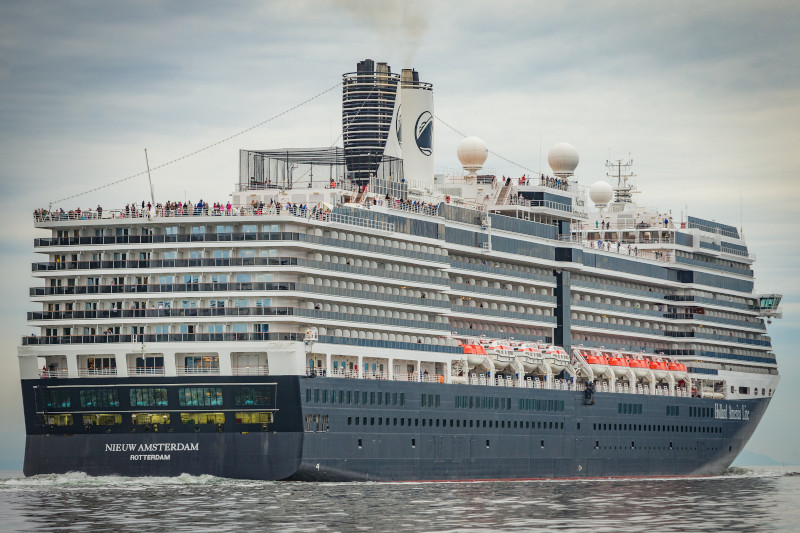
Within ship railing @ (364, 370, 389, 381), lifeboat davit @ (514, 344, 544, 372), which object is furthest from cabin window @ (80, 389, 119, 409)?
lifeboat davit @ (514, 344, 544, 372)

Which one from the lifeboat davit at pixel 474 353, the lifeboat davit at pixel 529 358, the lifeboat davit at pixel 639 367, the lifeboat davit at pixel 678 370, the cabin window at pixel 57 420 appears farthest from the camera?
the lifeboat davit at pixel 678 370

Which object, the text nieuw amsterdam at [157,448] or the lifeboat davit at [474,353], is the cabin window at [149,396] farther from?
the lifeboat davit at [474,353]

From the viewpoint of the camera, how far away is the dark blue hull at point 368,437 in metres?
89.8

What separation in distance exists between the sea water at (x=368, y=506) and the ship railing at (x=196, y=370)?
21.9ft

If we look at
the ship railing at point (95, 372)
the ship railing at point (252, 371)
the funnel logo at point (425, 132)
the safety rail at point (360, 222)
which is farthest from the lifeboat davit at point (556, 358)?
the ship railing at point (95, 372)

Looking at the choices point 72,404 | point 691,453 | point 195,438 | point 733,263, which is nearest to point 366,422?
point 195,438

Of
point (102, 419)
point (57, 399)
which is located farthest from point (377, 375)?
point (57, 399)

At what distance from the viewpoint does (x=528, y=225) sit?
121 m

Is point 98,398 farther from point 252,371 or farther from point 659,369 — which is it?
point 659,369

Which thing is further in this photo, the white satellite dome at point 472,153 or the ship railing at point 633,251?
the ship railing at point 633,251

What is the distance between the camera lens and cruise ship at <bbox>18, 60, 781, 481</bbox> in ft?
298

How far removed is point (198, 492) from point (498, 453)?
30078 millimetres

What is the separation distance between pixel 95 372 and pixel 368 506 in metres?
24.5

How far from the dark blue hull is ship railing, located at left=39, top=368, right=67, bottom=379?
0.84 meters
